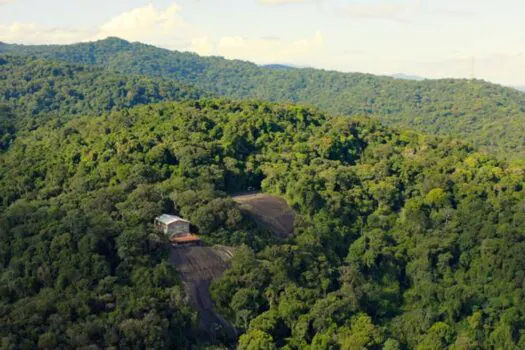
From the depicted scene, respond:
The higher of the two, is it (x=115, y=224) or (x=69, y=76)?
(x=69, y=76)

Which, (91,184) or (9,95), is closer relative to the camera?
(91,184)

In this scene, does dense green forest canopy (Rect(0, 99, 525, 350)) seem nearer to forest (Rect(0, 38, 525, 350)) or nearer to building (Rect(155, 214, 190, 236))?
forest (Rect(0, 38, 525, 350))

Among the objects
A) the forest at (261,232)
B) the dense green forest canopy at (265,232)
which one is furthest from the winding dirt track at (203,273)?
the dense green forest canopy at (265,232)

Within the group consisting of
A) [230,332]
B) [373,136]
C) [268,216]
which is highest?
[373,136]

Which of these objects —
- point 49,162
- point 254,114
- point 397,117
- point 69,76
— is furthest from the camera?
point 397,117

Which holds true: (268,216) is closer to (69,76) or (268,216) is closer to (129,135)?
(129,135)

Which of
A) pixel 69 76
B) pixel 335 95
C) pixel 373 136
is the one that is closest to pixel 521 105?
pixel 335 95
